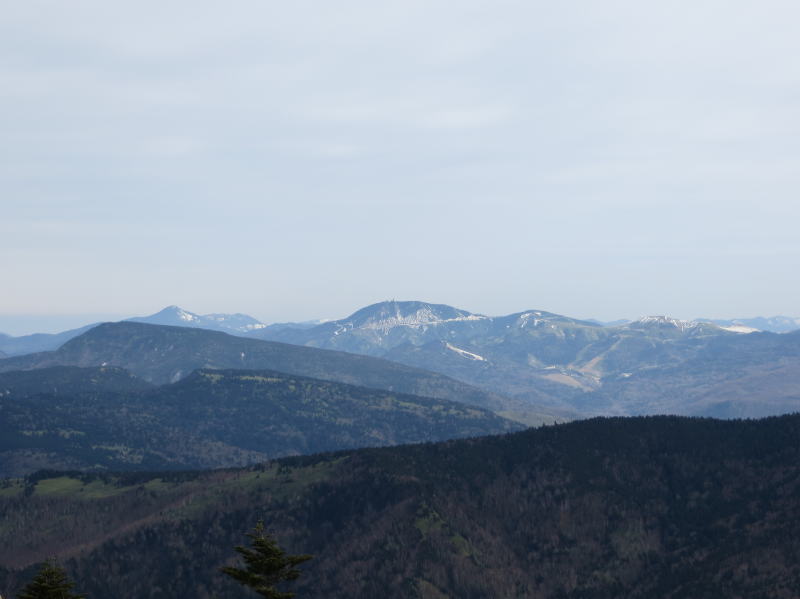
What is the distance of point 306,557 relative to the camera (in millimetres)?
83688

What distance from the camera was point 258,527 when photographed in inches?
3307

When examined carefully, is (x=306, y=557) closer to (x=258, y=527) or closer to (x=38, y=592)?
(x=258, y=527)

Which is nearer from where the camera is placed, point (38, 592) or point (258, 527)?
point (38, 592)

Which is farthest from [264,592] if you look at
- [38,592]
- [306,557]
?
[38,592]

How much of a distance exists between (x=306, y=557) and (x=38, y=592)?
2759cm

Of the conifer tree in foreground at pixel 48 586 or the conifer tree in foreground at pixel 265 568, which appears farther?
the conifer tree in foreground at pixel 265 568

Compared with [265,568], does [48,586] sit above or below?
below

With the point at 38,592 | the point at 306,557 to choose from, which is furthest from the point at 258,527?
the point at 38,592

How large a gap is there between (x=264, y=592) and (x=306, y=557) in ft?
18.5

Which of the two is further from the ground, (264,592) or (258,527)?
(258,527)

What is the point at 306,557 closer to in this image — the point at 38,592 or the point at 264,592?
the point at 264,592

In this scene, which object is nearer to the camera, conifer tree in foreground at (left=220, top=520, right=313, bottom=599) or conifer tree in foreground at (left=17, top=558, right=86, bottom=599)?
conifer tree in foreground at (left=17, top=558, right=86, bottom=599)

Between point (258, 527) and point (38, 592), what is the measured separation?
2294 centimetres

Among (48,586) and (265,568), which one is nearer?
(48,586)
